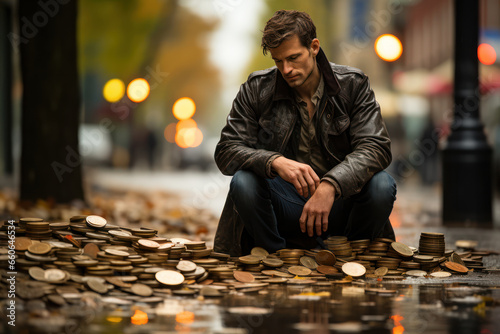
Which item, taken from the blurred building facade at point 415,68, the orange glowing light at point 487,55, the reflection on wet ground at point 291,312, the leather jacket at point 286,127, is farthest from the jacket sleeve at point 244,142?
the orange glowing light at point 487,55

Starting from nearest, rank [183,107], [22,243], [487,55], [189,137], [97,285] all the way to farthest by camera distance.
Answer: [97,285] → [22,243] → [487,55] → [183,107] → [189,137]

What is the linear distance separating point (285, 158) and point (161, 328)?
2.02m

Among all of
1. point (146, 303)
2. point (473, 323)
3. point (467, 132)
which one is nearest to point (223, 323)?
point (146, 303)

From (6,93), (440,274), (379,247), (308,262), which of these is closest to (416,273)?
(440,274)

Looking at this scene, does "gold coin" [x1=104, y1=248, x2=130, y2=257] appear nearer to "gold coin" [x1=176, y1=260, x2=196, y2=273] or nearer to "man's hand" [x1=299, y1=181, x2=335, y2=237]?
"gold coin" [x1=176, y1=260, x2=196, y2=273]

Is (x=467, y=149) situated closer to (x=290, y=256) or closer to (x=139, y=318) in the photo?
(x=290, y=256)

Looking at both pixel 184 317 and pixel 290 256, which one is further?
pixel 290 256

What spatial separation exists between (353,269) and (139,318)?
1.88 m

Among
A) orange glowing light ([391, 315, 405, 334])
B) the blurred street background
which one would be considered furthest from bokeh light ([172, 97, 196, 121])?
orange glowing light ([391, 315, 405, 334])

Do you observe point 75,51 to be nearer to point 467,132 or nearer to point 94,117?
point 467,132

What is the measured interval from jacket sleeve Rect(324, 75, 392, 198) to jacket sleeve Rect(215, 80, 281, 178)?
48cm

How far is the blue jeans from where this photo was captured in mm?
5520

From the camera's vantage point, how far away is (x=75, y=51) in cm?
1160

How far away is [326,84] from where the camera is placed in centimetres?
569
